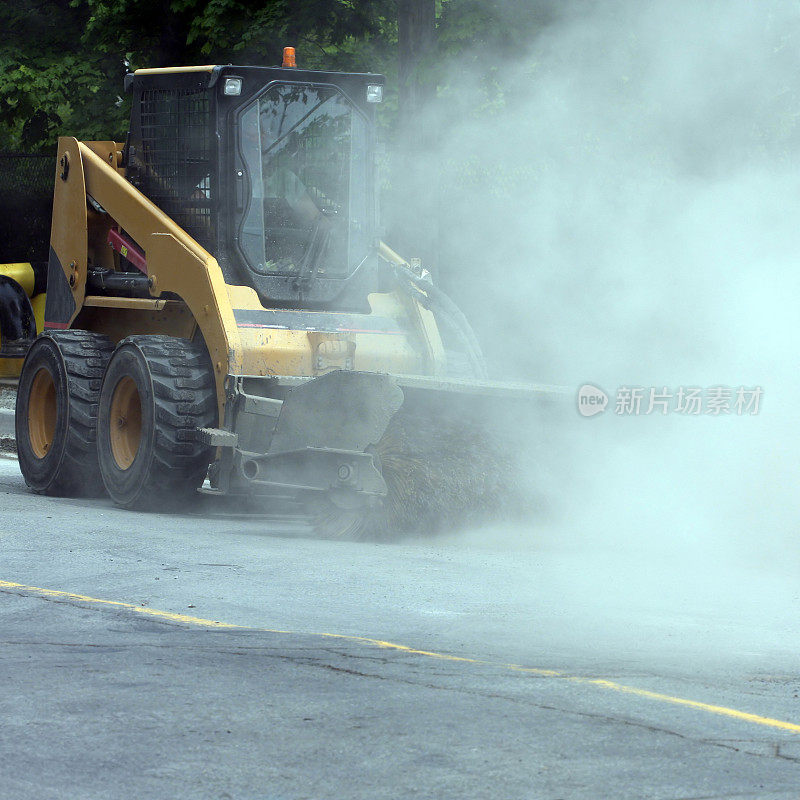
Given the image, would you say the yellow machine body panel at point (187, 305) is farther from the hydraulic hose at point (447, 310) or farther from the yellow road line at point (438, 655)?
the yellow road line at point (438, 655)

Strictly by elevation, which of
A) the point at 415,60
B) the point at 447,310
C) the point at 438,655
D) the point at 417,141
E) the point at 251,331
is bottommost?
the point at 438,655

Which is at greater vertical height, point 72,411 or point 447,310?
point 447,310

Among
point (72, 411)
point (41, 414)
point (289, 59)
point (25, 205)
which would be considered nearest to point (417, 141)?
point (289, 59)

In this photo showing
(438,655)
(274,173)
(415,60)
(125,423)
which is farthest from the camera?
(415,60)

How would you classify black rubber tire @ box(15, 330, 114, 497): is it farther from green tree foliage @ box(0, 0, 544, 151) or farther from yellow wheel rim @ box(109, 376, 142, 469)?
green tree foliage @ box(0, 0, 544, 151)

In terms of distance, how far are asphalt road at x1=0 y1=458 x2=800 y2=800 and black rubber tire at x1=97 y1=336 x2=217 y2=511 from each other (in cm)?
130

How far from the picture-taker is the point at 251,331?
923 centimetres

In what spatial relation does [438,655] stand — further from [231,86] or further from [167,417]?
[231,86]

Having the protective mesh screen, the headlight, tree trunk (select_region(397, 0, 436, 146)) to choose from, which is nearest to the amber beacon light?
the headlight

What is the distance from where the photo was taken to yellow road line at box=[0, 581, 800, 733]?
4.39 m

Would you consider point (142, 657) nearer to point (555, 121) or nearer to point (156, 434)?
point (156, 434)

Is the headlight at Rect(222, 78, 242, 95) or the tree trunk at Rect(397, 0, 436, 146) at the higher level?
the tree trunk at Rect(397, 0, 436, 146)

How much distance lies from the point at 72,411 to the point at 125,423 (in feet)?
1.68

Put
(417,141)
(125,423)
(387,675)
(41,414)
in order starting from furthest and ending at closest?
(417,141), (41,414), (125,423), (387,675)
